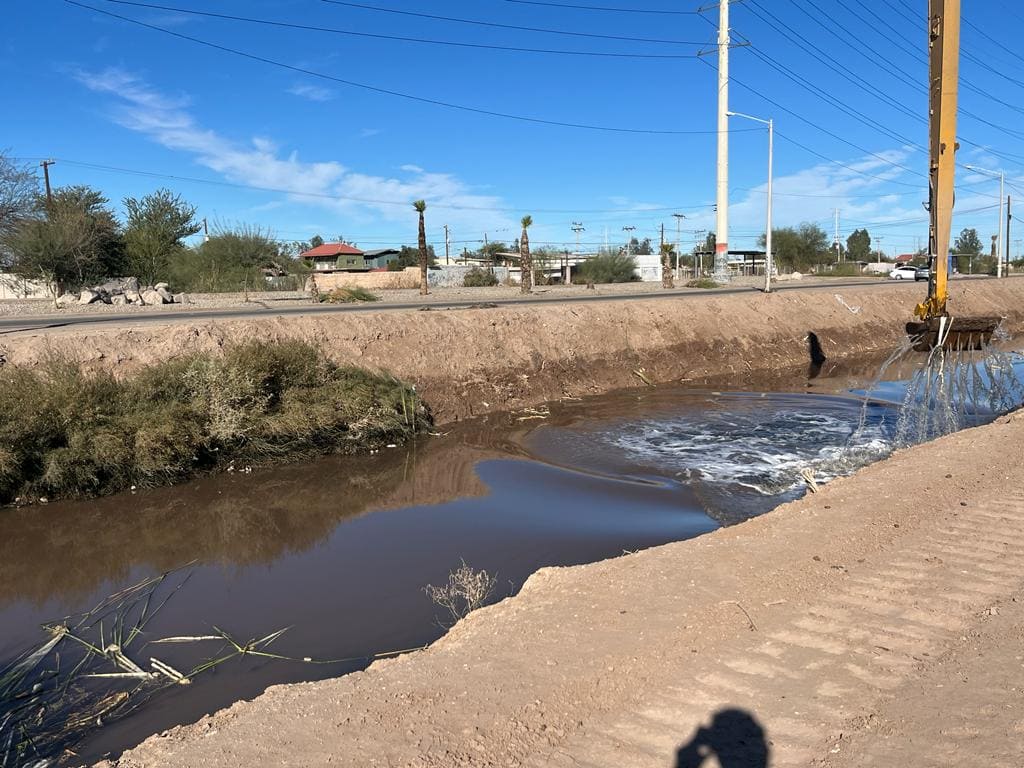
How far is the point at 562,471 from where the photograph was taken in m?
13.1

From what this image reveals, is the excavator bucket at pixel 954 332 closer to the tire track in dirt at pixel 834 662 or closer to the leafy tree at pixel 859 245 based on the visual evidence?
the tire track in dirt at pixel 834 662

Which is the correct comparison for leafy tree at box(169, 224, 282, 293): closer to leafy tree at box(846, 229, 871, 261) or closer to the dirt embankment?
the dirt embankment

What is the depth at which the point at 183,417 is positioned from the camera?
42.9ft

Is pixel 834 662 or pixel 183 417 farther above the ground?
pixel 183 417

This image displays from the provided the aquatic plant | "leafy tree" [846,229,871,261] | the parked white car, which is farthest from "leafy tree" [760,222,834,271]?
the aquatic plant

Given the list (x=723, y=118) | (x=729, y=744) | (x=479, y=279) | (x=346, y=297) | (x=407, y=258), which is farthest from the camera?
(x=407, y=258)

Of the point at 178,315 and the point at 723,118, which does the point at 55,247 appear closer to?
the point at 178,315

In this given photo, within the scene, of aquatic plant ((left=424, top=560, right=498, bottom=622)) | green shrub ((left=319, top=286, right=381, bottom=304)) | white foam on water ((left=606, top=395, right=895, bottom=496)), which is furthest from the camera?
green shrub ((left=319, top=286, right=381, bottom=304))

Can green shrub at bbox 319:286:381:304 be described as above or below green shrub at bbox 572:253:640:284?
below

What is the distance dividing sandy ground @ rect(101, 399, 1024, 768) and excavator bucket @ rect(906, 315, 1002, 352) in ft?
26.3

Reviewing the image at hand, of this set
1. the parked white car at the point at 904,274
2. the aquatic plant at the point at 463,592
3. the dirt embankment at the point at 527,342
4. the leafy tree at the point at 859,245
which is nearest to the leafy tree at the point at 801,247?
the parked white car at the point at 904,274

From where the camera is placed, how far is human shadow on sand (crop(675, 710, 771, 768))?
397 cm

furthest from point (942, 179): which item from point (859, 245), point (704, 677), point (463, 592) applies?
point (859, 245)

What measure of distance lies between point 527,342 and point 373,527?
11202 millimetres
